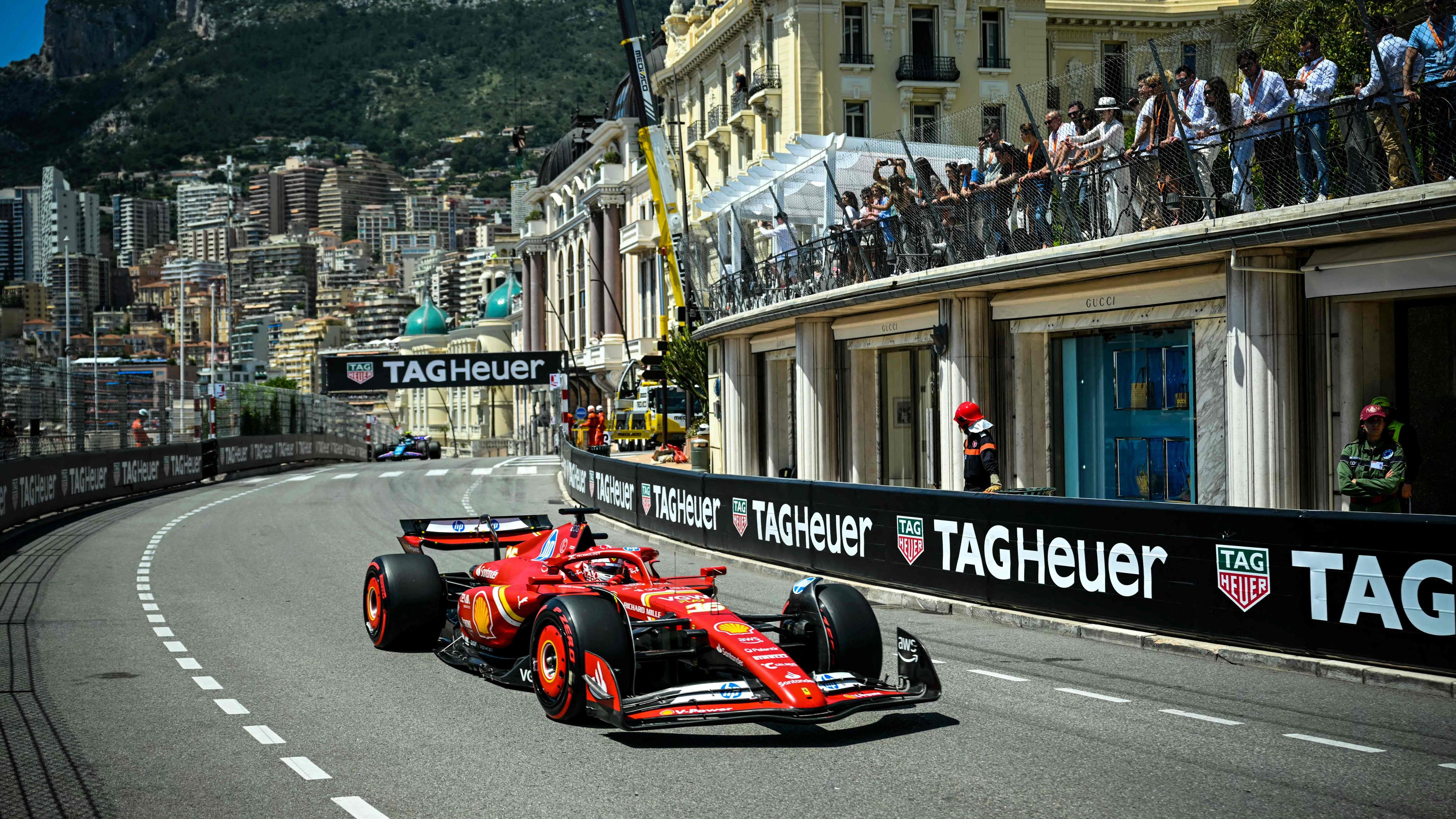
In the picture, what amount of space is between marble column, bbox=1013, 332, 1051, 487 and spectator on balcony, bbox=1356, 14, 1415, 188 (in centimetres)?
775

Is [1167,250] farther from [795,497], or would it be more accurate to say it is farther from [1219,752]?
[1219,752]

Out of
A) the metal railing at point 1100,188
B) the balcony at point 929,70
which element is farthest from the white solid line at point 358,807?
the balcony at point 929,70

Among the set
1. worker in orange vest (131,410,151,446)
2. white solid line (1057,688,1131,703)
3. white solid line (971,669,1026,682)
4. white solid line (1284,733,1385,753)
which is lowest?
white solid line (971,669,1026,682)

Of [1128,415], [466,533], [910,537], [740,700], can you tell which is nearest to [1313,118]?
[910,537]

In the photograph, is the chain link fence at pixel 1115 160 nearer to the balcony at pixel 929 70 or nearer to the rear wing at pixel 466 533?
the rear wing at pixel 466 533

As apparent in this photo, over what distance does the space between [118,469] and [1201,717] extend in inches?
1115

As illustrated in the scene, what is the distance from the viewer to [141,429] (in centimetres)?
3406

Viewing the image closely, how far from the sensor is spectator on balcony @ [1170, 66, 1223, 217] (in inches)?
574

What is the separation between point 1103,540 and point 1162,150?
540 centimetres

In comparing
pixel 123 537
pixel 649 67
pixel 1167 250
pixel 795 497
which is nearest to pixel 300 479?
pixel 123 537

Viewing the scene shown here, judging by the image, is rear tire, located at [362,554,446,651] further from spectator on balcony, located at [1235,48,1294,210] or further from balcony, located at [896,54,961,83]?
balcony, located at [896,54,961,83]

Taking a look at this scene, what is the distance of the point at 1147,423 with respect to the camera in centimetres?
1862

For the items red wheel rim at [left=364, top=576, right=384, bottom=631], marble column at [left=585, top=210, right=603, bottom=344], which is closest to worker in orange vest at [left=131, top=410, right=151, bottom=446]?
red wheel rim at [left=364, top=576, right=384, bottom=631]

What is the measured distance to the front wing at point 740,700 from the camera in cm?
756
